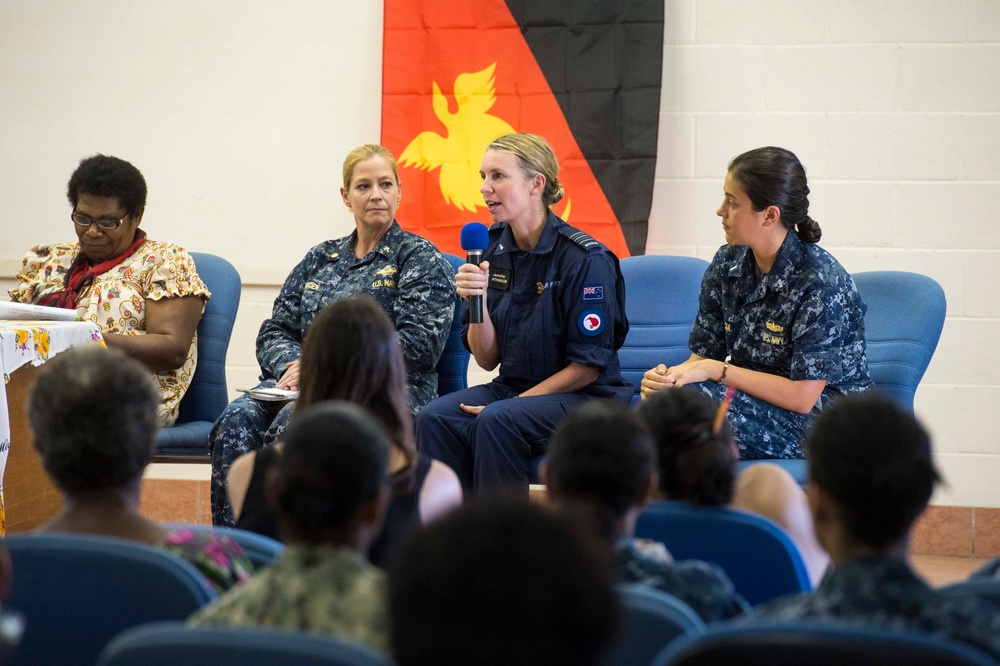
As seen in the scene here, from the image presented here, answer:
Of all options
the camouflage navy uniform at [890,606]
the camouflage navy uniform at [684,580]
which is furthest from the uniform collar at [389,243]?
the camouflage navy uniform at [890,606]

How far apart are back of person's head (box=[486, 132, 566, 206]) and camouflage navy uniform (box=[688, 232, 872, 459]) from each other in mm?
609

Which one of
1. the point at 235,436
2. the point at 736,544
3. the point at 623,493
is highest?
the point at 623,493

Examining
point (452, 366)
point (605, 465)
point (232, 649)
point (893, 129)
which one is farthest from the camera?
point (893, 129)

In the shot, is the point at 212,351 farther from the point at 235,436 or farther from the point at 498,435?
the point at 498,435

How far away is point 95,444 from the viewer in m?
1.29

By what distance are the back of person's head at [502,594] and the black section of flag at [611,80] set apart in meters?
3.16

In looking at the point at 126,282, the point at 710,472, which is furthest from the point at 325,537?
the point at 126,282

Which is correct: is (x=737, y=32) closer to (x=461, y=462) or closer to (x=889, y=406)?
(x=461, y=462)

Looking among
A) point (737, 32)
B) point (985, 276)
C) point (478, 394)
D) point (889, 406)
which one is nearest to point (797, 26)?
point (737, 32)

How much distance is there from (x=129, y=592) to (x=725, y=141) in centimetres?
317

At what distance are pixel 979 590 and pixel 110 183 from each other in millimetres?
2845

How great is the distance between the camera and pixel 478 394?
2.99 m

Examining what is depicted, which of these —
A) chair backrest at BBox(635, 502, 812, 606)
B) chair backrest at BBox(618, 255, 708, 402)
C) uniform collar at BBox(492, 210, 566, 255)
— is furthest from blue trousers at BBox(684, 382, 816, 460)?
chair backrest at BBox(635, 502, 812, 606)

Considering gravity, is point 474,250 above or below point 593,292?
above
